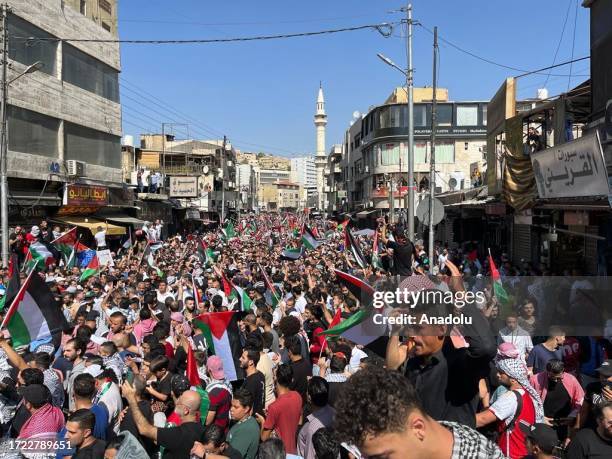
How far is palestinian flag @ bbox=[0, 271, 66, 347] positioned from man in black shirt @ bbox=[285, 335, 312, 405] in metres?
3.11

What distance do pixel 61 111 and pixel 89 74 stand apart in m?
3.91

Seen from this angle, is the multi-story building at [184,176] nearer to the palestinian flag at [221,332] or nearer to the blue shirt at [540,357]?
the palestinian flag at [221,332]

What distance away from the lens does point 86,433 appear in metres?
4.38

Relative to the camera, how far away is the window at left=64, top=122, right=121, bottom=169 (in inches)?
1046

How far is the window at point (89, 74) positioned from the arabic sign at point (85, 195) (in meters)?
4.87

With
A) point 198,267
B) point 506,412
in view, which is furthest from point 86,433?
point 198,267

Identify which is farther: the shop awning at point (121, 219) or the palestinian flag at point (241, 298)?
the shop awning at point (121, 219)

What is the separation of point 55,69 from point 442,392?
85.2 ft

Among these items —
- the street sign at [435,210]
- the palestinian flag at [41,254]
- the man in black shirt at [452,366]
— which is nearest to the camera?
the man in black shirt at [452,366]

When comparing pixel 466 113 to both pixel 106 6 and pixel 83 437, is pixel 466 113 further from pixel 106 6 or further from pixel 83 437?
pixel 83 437

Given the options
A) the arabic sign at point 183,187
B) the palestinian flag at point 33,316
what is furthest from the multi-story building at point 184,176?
the palestinian flag at point 33,316

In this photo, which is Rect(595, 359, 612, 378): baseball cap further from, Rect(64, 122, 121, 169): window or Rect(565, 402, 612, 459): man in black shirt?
Rect(64, 122, 121, 169): window

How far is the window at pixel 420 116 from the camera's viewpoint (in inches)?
2014

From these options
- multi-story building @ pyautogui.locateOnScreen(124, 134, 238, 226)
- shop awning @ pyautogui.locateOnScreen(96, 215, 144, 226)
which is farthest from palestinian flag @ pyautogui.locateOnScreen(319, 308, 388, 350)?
multi-story building @ pyautogui.locateOnScreen(124, 134, 238, 226)
